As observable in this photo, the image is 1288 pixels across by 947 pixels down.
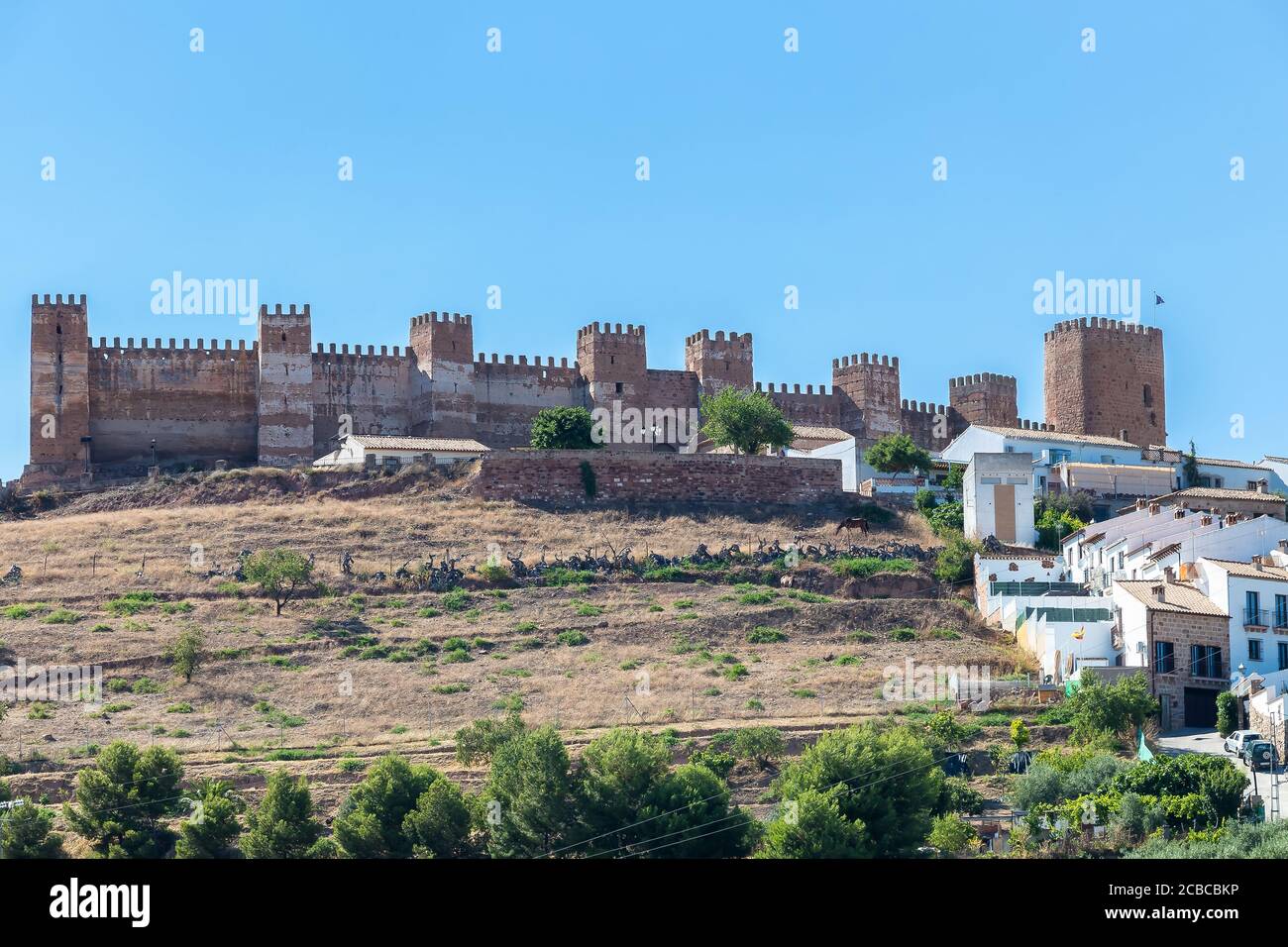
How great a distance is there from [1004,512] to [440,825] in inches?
789

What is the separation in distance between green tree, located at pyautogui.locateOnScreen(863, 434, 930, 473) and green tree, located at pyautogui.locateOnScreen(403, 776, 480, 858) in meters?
24.5

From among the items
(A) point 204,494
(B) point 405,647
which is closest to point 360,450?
(A) point 204,494

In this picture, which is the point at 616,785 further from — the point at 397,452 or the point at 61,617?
the point at 397,452

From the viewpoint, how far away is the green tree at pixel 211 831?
26.0 meters

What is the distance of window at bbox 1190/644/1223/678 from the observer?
3158cm

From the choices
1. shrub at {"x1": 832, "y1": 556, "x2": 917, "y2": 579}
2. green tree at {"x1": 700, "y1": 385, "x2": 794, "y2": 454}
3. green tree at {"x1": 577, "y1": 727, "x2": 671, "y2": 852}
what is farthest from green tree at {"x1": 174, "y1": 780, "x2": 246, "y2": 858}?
green tree at {"x1": 700, "y1": 385, "x2": 794, "y2": 454}

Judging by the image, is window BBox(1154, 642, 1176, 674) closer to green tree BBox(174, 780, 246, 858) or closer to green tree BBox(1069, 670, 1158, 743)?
green tree BBox(1069, 670, 1158, 743)

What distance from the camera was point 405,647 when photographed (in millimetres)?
35438

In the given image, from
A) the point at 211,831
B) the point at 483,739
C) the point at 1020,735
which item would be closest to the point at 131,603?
the point at 483,739

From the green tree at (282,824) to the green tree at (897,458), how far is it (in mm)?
24421

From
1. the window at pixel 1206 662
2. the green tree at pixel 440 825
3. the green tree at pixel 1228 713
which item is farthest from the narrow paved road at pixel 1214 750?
the green tree at pixel 440 825

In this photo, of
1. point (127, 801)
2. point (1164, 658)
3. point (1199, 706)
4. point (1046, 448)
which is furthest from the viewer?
point (1046, 448)

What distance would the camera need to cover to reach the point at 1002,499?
138 feet

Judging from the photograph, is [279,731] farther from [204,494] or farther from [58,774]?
[204,494]
